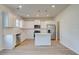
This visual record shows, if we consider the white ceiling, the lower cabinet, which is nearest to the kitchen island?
the white ceiling

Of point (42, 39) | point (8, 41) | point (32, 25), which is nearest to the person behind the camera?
point (8, 41)

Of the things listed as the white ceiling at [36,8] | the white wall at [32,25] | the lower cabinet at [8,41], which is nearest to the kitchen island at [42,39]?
the white ceiling at [36,8]

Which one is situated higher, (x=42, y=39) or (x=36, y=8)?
(x=36, y=8)

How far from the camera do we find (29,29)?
975 cm

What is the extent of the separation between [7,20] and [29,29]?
4.21m

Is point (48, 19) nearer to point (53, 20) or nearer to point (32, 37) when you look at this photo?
point (53, 20)

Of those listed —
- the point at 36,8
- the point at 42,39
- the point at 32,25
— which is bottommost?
the point at 42,39

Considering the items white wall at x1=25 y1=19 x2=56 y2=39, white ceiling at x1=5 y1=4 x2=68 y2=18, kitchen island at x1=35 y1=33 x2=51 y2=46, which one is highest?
white ceiling at x1=5 y1=4 x2=68 y2=18

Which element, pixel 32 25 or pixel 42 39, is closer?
pixel 42 39

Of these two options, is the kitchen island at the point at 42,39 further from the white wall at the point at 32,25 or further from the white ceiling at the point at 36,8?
the white wall at the point at 32,25

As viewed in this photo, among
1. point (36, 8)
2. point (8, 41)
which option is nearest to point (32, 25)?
point (36, 8)

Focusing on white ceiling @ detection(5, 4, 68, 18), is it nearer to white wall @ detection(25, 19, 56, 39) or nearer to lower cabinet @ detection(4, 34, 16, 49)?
lower cabinet @ detection(4, 34, 16, 49)

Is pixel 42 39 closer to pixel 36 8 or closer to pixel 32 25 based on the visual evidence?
pixel 36 8
